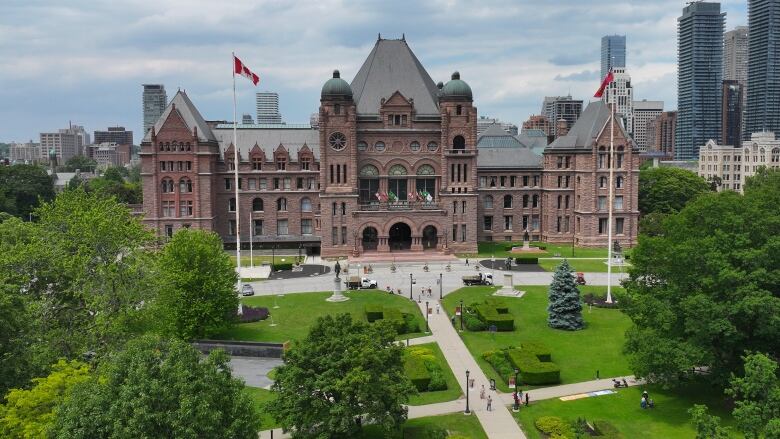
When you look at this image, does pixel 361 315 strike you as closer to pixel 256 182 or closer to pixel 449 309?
pixel 449 309

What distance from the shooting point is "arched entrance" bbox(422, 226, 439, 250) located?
3629 inches

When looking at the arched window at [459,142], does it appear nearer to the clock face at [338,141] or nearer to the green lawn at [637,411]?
the clock face at [338,141]

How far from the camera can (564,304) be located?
5312cm

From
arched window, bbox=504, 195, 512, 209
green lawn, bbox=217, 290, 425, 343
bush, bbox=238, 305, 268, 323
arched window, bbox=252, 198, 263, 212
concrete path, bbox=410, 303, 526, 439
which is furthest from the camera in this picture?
arched window, bbox=504, 195, 512, 209

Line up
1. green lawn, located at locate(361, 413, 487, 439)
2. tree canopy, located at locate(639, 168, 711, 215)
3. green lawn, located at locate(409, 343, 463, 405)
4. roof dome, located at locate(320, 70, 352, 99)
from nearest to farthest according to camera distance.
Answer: green lawn, located at locate(361, 413, 487, 439), green lawn, located at locate(409, 343, 463, 405), roof dome, located at locate(320, 70, 352, 99), tree canopy, located at locate(639, 168, 711, 215)

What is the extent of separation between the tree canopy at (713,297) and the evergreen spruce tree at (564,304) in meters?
12.0

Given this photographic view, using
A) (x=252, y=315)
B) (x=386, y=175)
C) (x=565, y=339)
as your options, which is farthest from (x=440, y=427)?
(x=386, y=175)

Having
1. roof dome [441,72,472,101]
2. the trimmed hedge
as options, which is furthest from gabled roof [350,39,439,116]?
the trimmed hedge

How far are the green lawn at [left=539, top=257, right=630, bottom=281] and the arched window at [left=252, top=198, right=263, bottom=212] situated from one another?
41.9 m

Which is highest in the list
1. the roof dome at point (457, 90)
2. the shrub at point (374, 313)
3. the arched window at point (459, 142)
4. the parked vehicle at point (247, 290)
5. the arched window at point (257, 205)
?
the roof dome at point (457, 90)

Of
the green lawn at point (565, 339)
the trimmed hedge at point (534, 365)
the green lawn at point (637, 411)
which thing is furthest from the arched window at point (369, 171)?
the green lawn at point (637, 411)

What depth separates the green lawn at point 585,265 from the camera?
78.4m

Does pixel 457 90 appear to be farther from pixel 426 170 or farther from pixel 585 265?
pixel 585 265

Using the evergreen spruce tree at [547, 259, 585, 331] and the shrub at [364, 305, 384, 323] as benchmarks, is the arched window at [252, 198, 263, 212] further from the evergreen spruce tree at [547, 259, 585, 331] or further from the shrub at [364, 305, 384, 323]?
the evergreen spruce tree at [547, 259, 585, 331]
